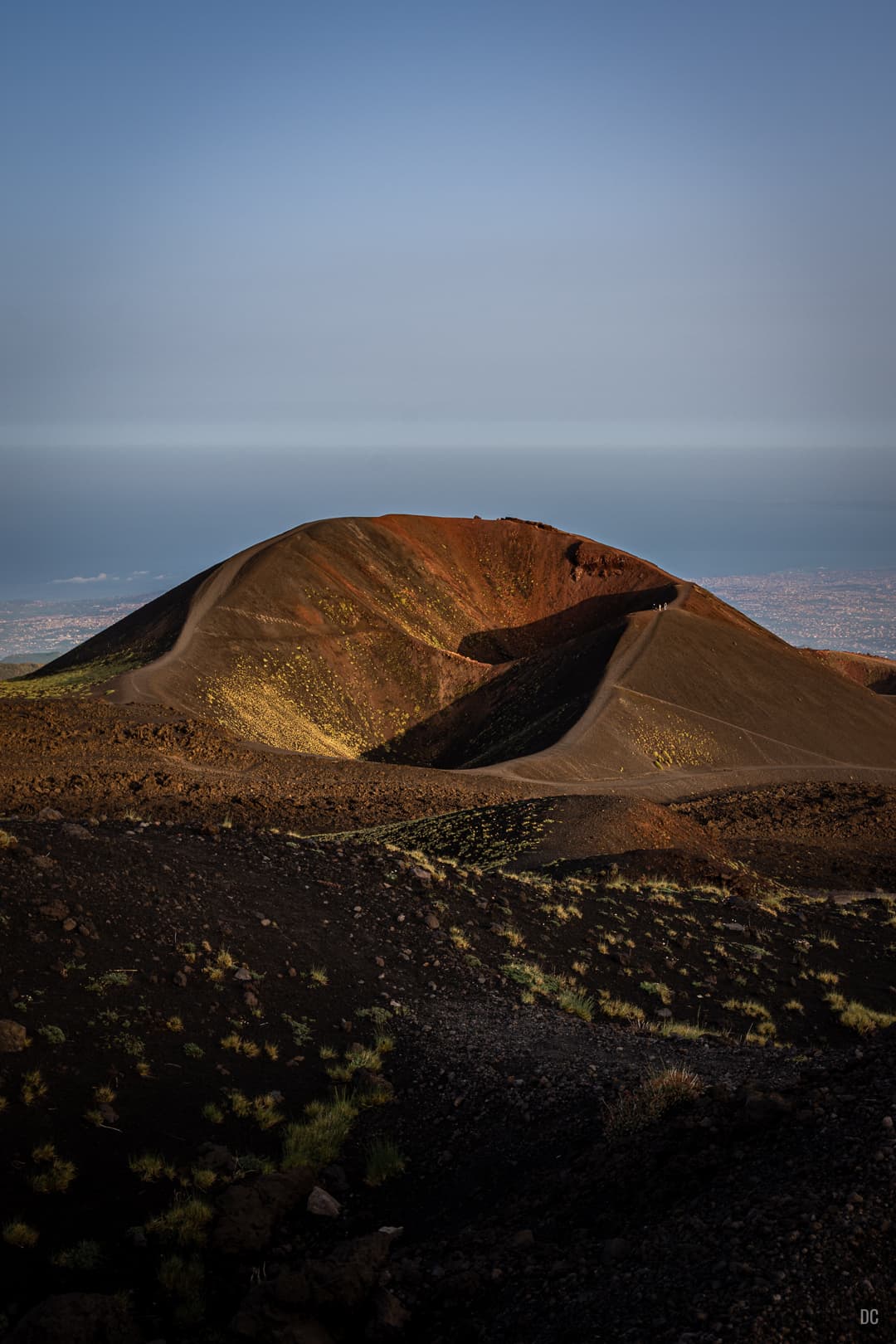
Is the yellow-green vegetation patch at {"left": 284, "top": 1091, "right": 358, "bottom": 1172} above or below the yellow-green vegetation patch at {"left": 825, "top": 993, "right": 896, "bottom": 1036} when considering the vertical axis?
above

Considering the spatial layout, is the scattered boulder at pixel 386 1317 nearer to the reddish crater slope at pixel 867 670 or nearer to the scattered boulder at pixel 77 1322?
the scattered boulder at pixel 77 1322

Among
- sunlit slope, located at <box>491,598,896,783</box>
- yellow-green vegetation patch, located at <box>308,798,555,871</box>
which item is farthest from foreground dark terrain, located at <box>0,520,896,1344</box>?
sunlit slope, located at <box>491,598,896,783</box>

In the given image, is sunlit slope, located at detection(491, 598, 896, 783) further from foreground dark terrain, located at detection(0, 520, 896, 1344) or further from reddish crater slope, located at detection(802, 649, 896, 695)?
reddish crater slope, located at detection(802, 649, 896, 695)

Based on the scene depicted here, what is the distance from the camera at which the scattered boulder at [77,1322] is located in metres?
6.24

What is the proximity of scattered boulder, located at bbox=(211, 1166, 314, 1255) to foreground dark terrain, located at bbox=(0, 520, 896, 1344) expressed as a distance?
3 cm

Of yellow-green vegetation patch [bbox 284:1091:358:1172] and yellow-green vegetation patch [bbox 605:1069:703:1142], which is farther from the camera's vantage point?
yellow-green vegetation patch [bbox 284:1091:358:1172]

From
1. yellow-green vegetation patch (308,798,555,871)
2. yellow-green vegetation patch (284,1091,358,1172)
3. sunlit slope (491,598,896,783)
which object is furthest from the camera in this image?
sunlit slope (491,598,896,783)

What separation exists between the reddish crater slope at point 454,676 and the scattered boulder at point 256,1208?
94.9 ft

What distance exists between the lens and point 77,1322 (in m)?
6.33

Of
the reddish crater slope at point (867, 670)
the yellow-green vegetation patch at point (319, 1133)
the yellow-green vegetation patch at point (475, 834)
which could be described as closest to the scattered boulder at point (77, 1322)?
the yellow-green vegetation patch at point (319, 1133)

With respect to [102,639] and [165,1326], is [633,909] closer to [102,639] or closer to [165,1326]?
[165,1326]

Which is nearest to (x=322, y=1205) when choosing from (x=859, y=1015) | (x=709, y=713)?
(x=859, y=1015)

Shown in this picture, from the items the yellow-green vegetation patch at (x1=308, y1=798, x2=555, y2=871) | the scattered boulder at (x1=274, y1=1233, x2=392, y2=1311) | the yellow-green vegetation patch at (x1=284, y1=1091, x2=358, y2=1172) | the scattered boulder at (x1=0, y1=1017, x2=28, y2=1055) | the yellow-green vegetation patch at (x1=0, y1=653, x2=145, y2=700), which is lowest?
the yellow-green vegetation patch at (x1=308, y1=798, x2=555, y2=871)

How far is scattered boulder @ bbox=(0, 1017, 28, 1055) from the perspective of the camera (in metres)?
9.73
